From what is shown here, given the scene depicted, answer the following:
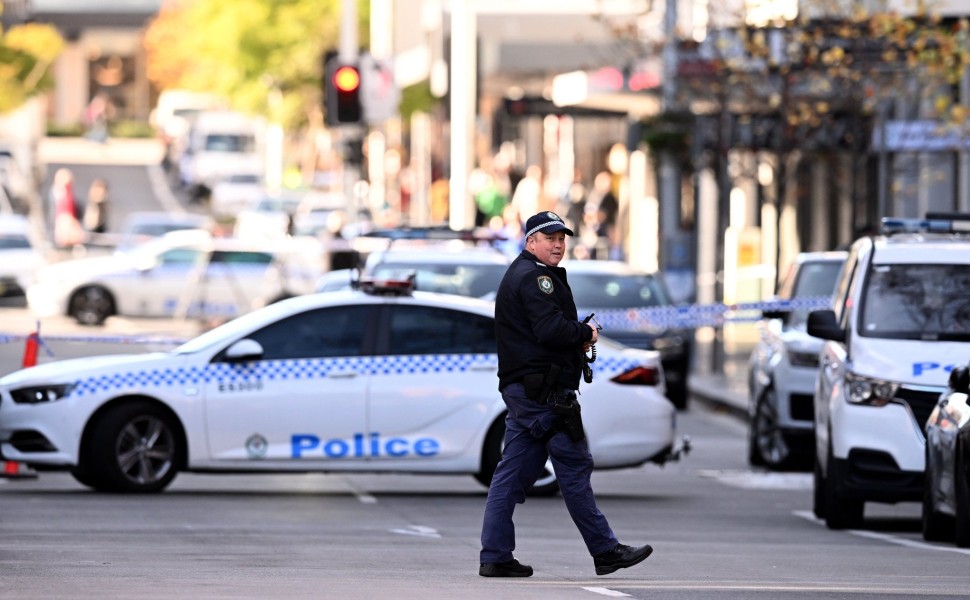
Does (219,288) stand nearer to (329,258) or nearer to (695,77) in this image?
(329,258)

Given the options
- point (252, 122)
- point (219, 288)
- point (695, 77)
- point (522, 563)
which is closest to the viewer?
point (522, 563)

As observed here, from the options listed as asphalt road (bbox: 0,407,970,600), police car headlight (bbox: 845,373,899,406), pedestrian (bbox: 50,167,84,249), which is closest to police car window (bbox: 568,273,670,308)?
asphalt road (bbox: 0,407,970,600)

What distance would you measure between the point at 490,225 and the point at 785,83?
1369cm

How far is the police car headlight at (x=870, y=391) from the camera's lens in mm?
14016

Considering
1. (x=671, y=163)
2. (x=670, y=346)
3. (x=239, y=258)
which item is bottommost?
(x=670, y=346)

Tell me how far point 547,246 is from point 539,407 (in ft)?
2.41

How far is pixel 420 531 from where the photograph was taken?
535 inches

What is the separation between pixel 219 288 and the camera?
34844mm

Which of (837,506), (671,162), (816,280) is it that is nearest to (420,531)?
(837,506)

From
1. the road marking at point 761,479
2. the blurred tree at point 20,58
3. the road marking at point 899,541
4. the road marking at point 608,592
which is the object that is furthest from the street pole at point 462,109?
the road marking at point 608,592

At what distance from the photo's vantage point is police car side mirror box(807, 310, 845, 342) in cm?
1437

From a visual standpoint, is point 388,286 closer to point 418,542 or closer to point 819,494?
point 819,494

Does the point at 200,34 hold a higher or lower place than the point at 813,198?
higher

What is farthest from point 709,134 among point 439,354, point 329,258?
point 439,354
